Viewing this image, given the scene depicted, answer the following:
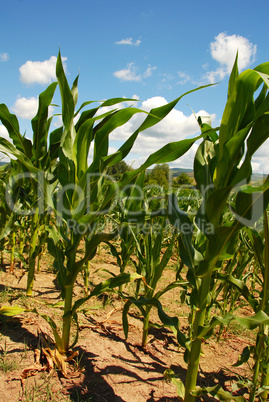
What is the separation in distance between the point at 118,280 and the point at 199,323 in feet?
1.53

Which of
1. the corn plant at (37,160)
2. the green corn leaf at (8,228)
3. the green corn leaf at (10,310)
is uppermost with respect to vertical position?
the corn plant at (37,160)

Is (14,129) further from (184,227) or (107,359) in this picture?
(107,359)

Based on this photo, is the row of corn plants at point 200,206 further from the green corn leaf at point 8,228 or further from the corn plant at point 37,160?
the green corn leaf at point 8,228

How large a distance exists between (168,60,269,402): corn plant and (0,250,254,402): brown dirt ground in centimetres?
41

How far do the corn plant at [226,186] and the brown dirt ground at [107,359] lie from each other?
1.33 ft

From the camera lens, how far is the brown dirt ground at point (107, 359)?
55.4 inches

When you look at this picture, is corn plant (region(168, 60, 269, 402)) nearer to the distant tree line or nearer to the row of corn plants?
the row of corn plants

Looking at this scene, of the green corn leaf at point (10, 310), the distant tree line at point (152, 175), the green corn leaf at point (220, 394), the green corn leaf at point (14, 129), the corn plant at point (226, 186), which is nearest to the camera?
the corn plant at point (226, 186)

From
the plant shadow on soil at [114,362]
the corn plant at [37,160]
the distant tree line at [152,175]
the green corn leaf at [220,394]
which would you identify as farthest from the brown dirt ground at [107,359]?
the distant tree line at [152,175]

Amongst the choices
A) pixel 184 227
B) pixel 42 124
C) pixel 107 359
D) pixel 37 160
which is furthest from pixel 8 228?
pixel 184 227

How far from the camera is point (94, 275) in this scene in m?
3.22

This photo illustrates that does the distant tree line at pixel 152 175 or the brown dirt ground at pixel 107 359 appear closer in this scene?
the brown dirt ground at pixel 107 359

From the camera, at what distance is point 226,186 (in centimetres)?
103

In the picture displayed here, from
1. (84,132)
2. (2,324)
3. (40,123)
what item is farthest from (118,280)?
(40,123)
